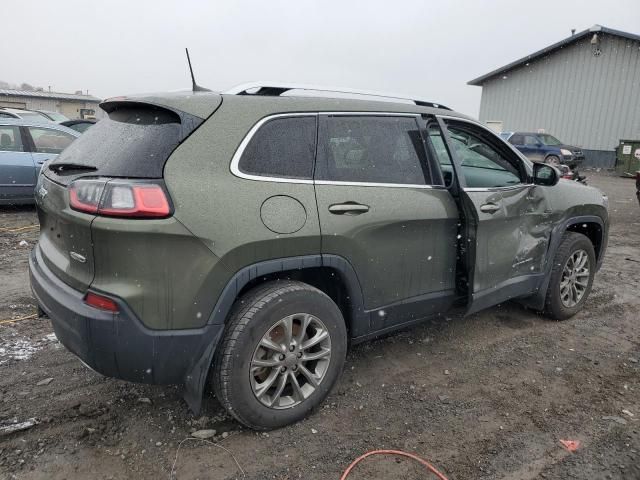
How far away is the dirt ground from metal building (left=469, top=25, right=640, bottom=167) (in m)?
23.3

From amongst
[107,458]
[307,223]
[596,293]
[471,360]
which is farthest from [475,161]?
[107,458]

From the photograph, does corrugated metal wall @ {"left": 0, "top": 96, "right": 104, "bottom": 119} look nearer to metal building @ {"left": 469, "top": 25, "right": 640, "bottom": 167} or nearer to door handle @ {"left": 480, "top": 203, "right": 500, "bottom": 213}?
metal building @ {"left": 469, "top": 25, "right": 640, "bottom": 167}

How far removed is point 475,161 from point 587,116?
24400 millimetres

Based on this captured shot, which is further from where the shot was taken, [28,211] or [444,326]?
[28,211]

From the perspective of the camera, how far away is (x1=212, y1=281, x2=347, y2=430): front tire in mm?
2400

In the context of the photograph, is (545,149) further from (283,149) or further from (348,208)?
(283,149)

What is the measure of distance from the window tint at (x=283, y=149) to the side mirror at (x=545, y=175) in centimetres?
205

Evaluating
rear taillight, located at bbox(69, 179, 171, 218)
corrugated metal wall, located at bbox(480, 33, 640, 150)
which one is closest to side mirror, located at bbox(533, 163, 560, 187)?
rear taillight, located at bbox(69, 179, 171, 218)

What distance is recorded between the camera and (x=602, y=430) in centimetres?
275

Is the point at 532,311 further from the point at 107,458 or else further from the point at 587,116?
the point at 587,116

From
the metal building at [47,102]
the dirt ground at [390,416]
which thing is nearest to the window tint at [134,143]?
the dirt ground at [390,416]

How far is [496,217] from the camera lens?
11.0ft

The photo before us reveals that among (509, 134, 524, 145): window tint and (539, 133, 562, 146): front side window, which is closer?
(539, 133, 562, 146): front side window

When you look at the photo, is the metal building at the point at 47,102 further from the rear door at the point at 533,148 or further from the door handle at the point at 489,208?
the door handle at the point at 489,208
